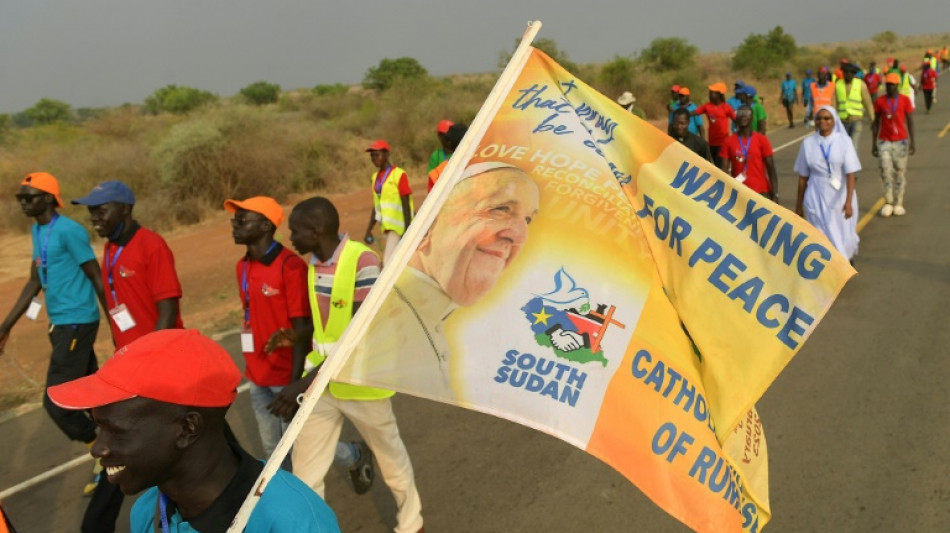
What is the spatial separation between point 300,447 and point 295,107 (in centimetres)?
4235

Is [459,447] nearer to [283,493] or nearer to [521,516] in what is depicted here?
[521,516]

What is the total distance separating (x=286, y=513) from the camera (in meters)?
1.70

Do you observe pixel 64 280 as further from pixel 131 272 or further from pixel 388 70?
pixel 388 70

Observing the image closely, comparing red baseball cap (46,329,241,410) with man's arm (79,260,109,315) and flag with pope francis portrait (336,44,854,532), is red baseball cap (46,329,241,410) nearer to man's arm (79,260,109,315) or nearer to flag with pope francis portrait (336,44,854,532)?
flag with pope francis portrait (336,44,854,532)

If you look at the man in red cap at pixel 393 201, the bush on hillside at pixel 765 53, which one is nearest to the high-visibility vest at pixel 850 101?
the man in red cap at pixel 393 201

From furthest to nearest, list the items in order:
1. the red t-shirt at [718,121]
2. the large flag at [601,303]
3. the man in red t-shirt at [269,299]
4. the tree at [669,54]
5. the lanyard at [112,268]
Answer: the tree at [669,54], the red t-shirt at [718,121], the lanyard at [112,268], the man in red t-shirt at [269,299], the large flag at [601,303]

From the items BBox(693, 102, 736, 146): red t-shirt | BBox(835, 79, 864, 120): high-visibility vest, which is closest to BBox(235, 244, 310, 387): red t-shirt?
BBox(693, 102, 736, 146): red t-shirt

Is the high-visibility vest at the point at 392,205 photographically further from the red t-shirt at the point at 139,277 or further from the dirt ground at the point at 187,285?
the red t-shirt at the point at 139,277

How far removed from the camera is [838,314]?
6875 millimetres

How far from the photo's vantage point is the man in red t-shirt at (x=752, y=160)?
809 cm

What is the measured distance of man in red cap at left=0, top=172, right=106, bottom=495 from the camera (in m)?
4.58

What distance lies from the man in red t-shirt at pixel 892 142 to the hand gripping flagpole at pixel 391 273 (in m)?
9.57

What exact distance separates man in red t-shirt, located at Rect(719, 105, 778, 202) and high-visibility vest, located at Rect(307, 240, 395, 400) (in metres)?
5.67

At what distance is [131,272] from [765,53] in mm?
52749
